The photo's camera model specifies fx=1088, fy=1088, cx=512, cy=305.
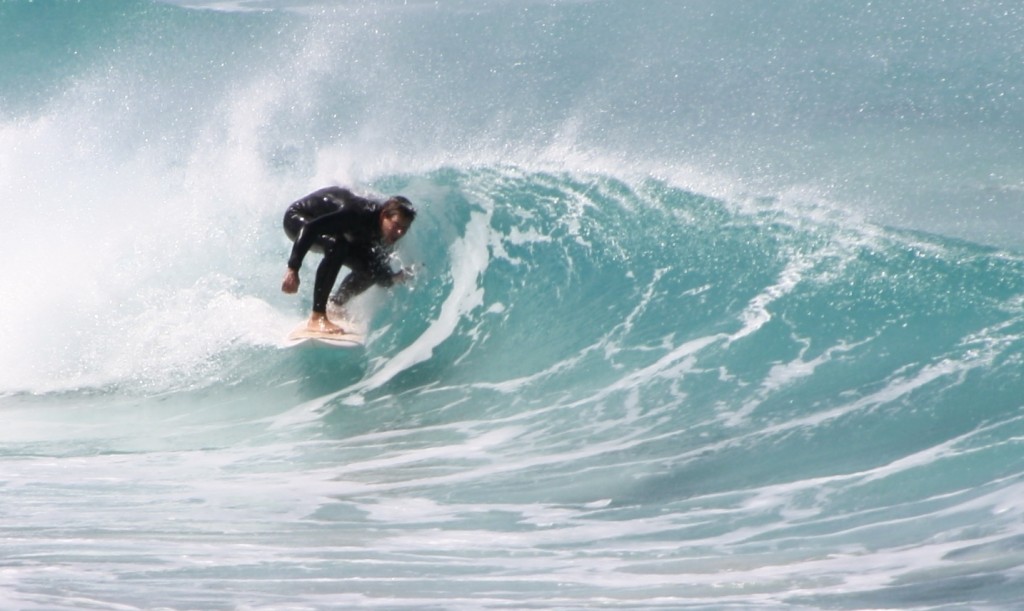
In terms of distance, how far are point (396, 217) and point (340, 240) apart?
1.32ft

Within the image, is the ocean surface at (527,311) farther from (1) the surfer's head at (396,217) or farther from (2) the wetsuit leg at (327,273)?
(1) the surfer's head at (396,217)

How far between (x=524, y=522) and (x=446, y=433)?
146 centimetres

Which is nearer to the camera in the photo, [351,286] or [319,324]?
[319,324]

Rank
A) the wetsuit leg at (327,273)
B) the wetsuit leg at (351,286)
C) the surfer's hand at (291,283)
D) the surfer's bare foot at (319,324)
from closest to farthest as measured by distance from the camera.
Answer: the surfer's hand at (291,283) < the wetsuit leg at (327,273) < the surfer's bare foot at (319,324) < the wetsuit leg at (351,286)

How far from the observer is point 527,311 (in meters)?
8.02

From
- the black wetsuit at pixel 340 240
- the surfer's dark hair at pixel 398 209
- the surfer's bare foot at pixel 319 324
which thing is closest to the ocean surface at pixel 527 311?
the black wetsuit at pixel 340 240

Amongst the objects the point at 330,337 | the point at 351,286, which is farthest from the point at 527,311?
the point at 330,337

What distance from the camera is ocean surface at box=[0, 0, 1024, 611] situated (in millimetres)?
4922

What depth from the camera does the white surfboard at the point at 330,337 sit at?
7.22 metres

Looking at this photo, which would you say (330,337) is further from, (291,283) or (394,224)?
(394,224)

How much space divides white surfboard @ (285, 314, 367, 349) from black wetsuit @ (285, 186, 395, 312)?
172mm

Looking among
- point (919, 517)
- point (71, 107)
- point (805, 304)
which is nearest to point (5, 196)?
point (71, 107)

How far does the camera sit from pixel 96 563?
4660 millimetres

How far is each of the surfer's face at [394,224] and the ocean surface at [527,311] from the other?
2.75 ft
